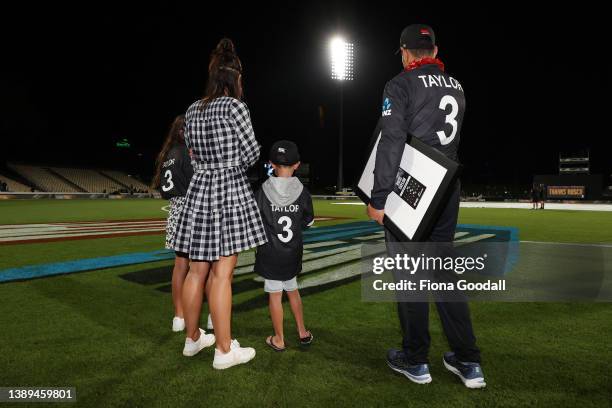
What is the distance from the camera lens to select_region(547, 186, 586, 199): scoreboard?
112 feet

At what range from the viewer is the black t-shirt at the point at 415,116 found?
2211 mm

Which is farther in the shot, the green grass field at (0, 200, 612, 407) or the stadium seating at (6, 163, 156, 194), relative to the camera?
the stadium seating at (6, 163, 156, 194)

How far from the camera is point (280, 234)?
114 inches

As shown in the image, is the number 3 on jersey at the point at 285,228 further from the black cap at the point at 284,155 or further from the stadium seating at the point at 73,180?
the stadium seating at the point at 73,180

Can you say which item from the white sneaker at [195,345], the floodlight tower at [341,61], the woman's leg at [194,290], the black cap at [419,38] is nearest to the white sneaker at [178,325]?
the white sneaker at [195,345]

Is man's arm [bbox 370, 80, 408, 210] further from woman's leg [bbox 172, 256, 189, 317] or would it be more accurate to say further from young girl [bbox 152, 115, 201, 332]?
woman's leg [bbox 172, 256, 189, 317]

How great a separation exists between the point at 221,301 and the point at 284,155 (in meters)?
1.15

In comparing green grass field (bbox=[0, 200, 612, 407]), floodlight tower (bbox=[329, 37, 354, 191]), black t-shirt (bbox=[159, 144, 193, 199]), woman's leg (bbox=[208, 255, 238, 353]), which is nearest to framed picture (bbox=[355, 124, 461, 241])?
green grass field (bbox=[0, 200, 612, 407])

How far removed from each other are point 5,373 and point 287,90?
53.9 metres

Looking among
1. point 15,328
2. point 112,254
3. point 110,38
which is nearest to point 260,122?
point 110,38

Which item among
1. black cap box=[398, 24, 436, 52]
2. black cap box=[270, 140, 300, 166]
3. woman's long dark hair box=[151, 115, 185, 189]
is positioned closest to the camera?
black cap box=[398, 24, 436, 52]

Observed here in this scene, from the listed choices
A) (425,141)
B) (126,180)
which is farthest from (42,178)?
(425,141)

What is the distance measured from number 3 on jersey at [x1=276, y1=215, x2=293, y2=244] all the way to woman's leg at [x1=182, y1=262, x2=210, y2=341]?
22.8 inches

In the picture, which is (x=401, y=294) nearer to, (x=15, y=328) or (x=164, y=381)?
(x=164, y=381)
